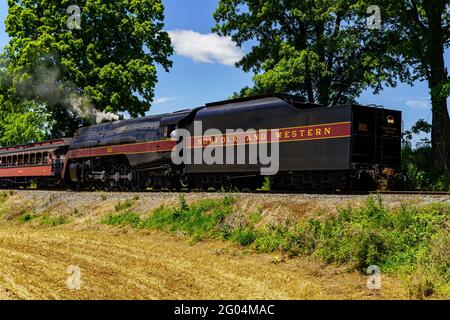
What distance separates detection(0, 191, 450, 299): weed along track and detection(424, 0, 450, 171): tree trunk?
35.7 feet

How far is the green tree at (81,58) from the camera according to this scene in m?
38.6

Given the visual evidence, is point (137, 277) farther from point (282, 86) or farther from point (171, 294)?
point (282, 86)

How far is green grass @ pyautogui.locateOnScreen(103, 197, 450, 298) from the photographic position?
10742 millimetres

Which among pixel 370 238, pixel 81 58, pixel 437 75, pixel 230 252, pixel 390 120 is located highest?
pixel 81 58

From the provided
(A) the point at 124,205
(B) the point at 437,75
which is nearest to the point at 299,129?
(A) the point at 124,205

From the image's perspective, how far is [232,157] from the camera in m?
20.3

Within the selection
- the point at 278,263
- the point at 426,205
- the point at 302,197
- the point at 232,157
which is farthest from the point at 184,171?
the point at 426,205

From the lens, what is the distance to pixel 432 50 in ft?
79.2

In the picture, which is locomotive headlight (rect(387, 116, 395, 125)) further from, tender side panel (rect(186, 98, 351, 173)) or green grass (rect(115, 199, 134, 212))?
green grass (rect(115, 199, 134, 212))

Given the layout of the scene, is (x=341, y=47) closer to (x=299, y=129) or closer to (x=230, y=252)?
(x=299, y=129)

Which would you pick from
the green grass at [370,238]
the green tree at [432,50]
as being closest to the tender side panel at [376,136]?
the green grass at [370,238]

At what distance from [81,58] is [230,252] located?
29.2 m

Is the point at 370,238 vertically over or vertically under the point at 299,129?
under

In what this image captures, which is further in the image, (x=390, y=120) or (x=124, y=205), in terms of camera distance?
(x=124, y=205)
